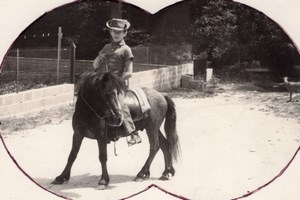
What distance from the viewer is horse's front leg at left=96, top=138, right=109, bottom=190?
2922mm

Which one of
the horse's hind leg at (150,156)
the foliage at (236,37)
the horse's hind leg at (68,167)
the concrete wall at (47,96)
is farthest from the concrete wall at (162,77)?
the horse's hind leg at (68,167)

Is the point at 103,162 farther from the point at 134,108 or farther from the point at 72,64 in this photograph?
the point at 72,64

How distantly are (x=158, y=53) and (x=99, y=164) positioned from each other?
60cm

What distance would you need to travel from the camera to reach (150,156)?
2979mm

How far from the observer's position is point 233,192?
2971mm

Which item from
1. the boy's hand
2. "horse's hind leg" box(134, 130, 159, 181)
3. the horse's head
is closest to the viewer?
the horse's head

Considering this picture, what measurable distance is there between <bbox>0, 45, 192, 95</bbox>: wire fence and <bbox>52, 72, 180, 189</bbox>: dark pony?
0.45 feet

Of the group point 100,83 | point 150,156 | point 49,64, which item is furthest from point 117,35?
point 150,156

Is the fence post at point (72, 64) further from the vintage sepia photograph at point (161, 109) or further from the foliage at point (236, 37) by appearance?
the foliage at point (236, 37)

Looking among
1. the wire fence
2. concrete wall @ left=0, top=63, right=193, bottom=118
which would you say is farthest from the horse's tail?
the wire fence

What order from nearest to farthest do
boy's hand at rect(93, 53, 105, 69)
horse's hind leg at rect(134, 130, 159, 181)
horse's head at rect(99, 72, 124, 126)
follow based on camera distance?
horse's head at rect(99, 72, 124, 126) → boy's hand at rect(93, 53, 105, 69) → horse's hind leg at rect(134, 130, 159, 181)

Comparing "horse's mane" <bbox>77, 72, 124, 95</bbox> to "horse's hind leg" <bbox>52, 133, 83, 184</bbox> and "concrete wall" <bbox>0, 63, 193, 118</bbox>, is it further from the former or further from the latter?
"horse's hind leg" <bbox>52, 133, 83, 184</bbox>

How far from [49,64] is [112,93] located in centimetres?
45

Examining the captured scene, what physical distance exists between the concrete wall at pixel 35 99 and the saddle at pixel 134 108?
0.84 ft
